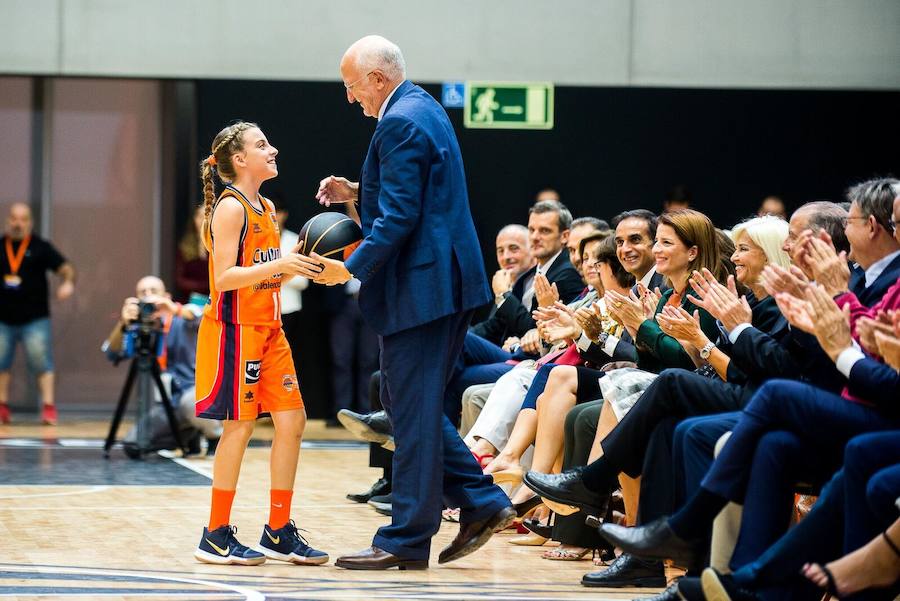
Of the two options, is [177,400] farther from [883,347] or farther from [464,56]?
[883,347]

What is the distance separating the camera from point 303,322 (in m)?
10.1

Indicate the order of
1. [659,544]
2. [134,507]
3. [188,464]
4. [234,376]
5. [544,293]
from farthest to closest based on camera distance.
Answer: [188,464]
[134,507]
[544,293]
[234,376]
[659,544]

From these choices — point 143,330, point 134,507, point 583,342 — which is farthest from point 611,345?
point 143,330

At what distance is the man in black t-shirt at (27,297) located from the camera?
32.0 ft

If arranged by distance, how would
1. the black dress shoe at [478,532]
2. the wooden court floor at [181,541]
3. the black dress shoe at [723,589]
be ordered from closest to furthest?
the black dress shoe at [723,589], the wooden court floor at [181,541], the black dress shoe at [478,532]

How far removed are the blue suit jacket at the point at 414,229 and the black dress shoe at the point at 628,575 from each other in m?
0.86

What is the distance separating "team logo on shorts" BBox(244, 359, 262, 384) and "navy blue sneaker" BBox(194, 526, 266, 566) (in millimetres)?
463

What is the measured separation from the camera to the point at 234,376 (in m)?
4.29

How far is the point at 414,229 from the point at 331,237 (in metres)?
0.28

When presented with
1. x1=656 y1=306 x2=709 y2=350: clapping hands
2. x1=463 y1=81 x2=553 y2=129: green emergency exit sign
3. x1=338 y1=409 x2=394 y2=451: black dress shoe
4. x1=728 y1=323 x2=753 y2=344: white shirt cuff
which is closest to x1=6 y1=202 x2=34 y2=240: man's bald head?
x1=463 y1=81 x2=553 y2=129: green emergency exit sign

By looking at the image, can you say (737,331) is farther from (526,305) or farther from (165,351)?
(165,351)

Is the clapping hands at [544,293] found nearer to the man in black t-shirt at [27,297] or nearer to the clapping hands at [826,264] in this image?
the clapping hands at [826,264]

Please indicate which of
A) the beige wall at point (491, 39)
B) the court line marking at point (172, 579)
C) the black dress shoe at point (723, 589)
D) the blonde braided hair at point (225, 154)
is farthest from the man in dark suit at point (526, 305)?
the beige wall at point (491, 39)

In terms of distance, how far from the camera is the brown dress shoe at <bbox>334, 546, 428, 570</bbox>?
4125 mm
